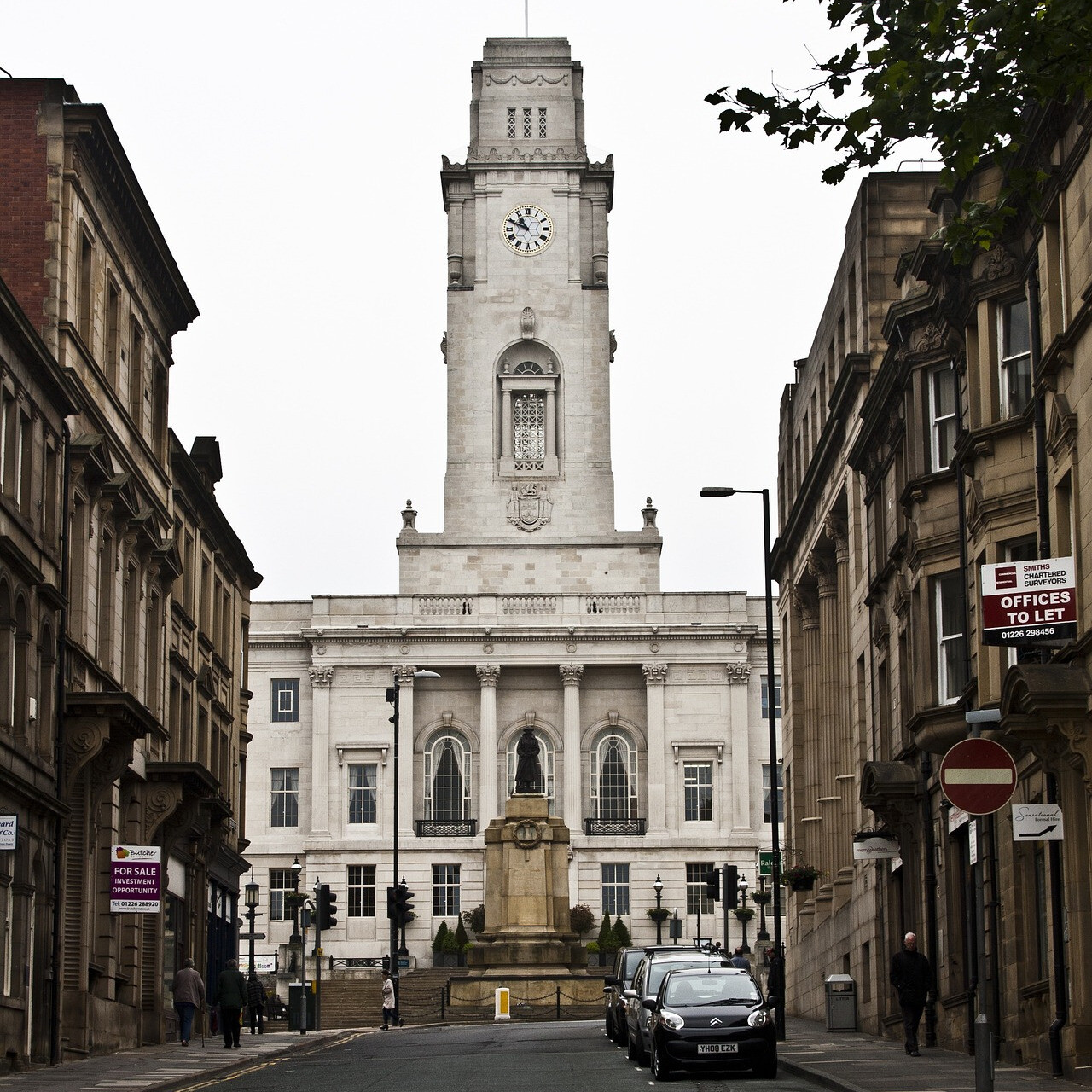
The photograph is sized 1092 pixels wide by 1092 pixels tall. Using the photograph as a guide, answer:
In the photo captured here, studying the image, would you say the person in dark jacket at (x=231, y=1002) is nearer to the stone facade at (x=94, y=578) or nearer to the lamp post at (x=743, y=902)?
the stone facade at (x=94, y=578)

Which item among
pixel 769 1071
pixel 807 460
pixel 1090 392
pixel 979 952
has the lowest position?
pixel 769 1071

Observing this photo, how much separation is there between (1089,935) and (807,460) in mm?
36045

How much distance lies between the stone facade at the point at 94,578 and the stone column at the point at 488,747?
181 ft

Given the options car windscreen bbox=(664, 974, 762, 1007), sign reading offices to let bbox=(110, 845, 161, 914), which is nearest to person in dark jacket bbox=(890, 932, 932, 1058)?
car windscreen bbox=(664, 974, 762, 1007)

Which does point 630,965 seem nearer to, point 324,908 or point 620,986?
point 620,986

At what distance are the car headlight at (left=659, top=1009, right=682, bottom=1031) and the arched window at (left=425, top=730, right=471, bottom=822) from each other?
7713 centimetres

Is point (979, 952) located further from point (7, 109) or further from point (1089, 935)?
point (7, 109)

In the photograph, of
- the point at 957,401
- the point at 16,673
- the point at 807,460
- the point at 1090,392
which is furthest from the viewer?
the point at 807,460

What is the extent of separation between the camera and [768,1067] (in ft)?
96.1

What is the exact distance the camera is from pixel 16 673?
109 feet

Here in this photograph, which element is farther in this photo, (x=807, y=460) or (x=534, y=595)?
(x=534, y=595)

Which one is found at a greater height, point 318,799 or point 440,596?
point 440,596

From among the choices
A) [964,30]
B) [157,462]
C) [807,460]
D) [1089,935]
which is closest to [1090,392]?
[1089,935]

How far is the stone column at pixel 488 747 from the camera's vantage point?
347ft
